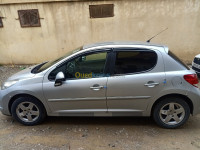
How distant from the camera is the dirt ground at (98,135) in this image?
272cm

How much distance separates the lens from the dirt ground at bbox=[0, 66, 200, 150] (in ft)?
8.92

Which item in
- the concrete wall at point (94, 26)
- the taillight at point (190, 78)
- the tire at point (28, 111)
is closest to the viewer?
the taillight at point (190, 78)

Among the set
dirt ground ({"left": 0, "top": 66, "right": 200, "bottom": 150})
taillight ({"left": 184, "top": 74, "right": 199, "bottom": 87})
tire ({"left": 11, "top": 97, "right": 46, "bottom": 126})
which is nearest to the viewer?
dirt ground ({"left": 0, "top": 66, "right": 200, "bottom": 150})

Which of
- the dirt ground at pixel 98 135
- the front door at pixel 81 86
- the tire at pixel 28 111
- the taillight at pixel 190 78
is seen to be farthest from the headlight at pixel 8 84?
the taillight at pixel 190 78

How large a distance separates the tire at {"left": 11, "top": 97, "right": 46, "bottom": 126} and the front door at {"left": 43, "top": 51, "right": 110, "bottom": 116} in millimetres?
261

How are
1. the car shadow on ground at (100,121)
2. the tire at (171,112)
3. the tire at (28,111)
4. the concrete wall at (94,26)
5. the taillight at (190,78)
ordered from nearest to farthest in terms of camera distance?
the taillight at (190,78) → the tire at (171,112) → the tire at (28,111) → the car shadow on ground at (100,121) → the concrete wall at (94,26)

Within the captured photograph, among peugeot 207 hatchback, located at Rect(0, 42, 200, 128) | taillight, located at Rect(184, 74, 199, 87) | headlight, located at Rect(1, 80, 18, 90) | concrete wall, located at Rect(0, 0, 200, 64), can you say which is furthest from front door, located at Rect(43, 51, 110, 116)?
concrete wall, located at Rect(0, 0, 200, 64)

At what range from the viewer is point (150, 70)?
114 inches

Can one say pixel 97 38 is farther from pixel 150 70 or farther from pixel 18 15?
pixel 150 70

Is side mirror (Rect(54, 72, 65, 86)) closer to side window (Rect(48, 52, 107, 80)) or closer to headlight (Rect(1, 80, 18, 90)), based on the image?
side window (Rect(48, 52, 107, 80))

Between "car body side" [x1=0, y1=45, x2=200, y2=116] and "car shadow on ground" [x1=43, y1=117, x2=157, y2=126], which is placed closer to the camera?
"car body side" [x1=0, y1=45, x2=200, y2=116]

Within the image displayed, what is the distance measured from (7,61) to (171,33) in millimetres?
6911

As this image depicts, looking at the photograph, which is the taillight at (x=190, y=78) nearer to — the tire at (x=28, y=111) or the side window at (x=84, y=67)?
the side window at (x=84, y=67)

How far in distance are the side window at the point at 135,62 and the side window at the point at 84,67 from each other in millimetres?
278
